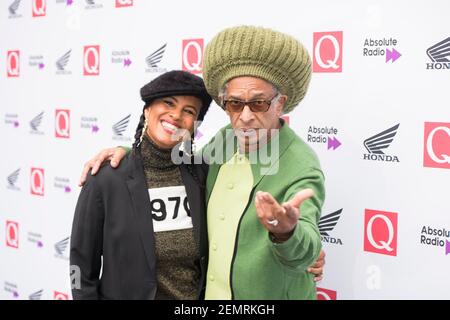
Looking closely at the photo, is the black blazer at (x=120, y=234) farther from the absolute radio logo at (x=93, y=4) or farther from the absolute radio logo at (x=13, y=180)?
the absolute radio logo at (x=13, y=180)

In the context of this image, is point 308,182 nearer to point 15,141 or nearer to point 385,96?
point 385,96

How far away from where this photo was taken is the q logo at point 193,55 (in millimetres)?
2244

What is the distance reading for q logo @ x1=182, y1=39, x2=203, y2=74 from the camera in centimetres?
224

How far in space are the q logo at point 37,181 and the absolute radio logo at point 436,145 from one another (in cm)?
205

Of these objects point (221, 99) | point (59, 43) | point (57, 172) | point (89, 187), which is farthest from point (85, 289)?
point (59, 43)

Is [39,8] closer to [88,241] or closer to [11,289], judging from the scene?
[11,289]

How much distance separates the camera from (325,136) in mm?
1918

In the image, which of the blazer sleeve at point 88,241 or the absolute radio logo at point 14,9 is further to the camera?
the absolute radio logo at point 14,9

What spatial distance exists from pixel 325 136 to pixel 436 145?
38 cm

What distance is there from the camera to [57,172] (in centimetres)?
284

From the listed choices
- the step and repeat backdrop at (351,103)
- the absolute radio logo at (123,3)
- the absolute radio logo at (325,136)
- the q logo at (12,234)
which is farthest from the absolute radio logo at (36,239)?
the absolute radio logo at (325,136)

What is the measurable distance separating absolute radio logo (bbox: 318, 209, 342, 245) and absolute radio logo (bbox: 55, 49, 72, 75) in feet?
5.11


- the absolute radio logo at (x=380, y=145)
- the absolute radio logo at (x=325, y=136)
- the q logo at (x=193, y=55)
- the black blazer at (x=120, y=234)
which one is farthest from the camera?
the q logo at (x=193, y=55)

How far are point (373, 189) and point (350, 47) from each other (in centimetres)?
50
